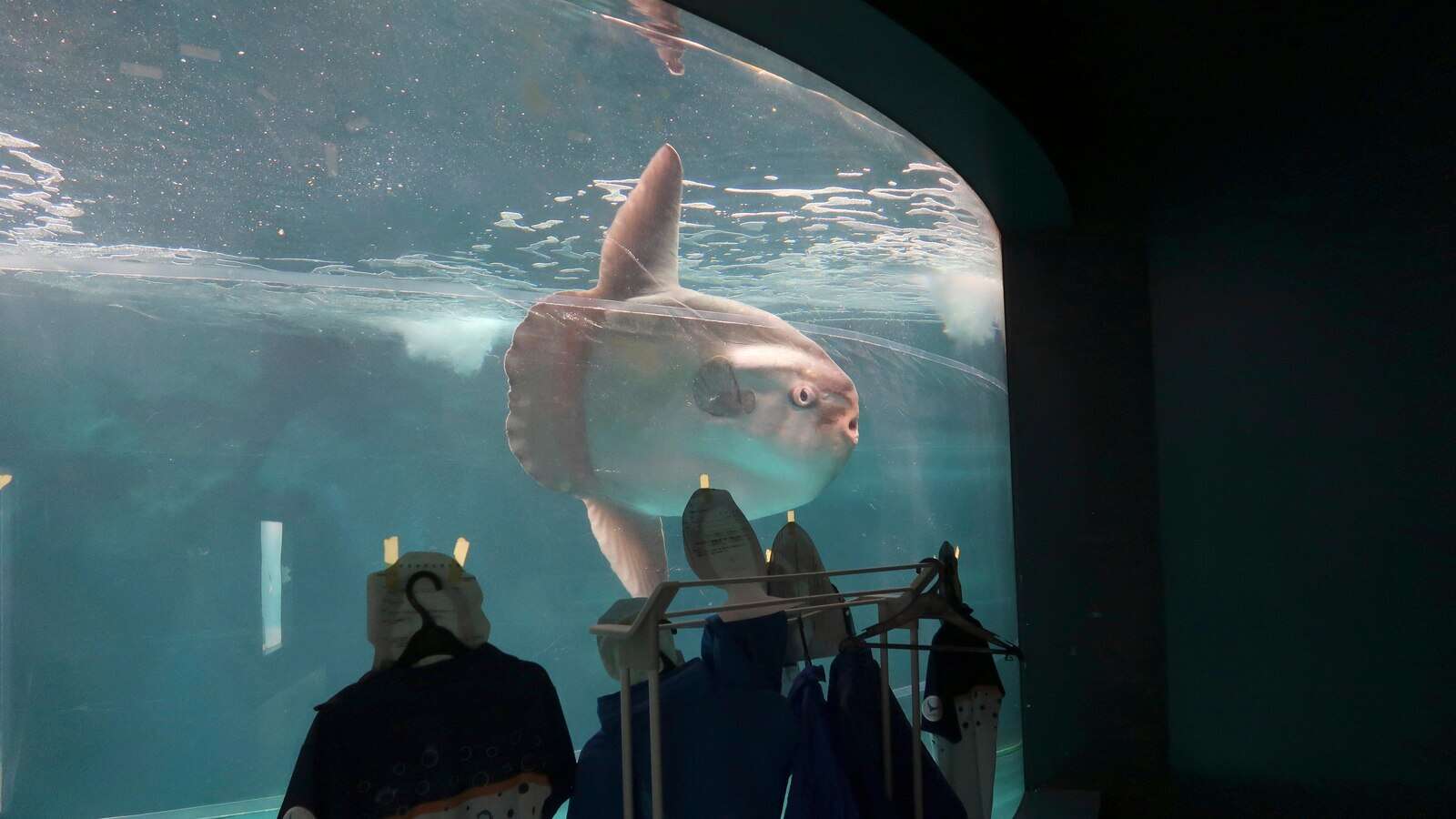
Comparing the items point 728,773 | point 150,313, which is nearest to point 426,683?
point 728,773

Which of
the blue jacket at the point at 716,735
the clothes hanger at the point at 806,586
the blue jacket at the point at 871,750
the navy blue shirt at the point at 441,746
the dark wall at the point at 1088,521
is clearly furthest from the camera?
the dark wall at the point at 1088,521

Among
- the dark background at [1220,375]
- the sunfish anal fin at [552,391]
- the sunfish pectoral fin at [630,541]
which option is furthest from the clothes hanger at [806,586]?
the sunfish pectoral fin at [630,541]

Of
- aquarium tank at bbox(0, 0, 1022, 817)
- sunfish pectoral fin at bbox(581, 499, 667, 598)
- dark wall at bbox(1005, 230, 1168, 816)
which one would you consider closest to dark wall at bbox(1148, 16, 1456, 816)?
dark wall at bbox(1005, 230, 1168, 816)

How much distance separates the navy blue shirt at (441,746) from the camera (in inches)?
52.8

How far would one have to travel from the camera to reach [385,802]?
137 centimetres

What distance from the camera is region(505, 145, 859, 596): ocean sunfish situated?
4117 mm

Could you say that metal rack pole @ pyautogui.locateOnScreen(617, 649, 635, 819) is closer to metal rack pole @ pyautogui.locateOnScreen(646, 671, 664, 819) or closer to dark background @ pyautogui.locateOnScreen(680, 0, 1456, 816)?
metal rack pole @ pyautogui.locateOnScreen(646, 671, 664, 819)

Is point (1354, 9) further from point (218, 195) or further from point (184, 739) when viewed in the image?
point (184, 739)

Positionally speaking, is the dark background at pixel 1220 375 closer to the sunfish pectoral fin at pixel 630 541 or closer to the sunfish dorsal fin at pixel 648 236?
the sunfish dorsal fin at pixel 648 236

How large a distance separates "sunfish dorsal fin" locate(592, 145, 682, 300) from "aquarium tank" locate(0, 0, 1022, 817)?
5.0 inches

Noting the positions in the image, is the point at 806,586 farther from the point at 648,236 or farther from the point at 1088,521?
the point at 648,236

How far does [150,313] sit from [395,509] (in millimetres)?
4123

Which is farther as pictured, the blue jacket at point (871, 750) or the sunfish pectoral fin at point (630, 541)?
the sunfish pectoral fin at point (630, 541)

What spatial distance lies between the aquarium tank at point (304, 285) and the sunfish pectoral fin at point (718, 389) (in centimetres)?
25
